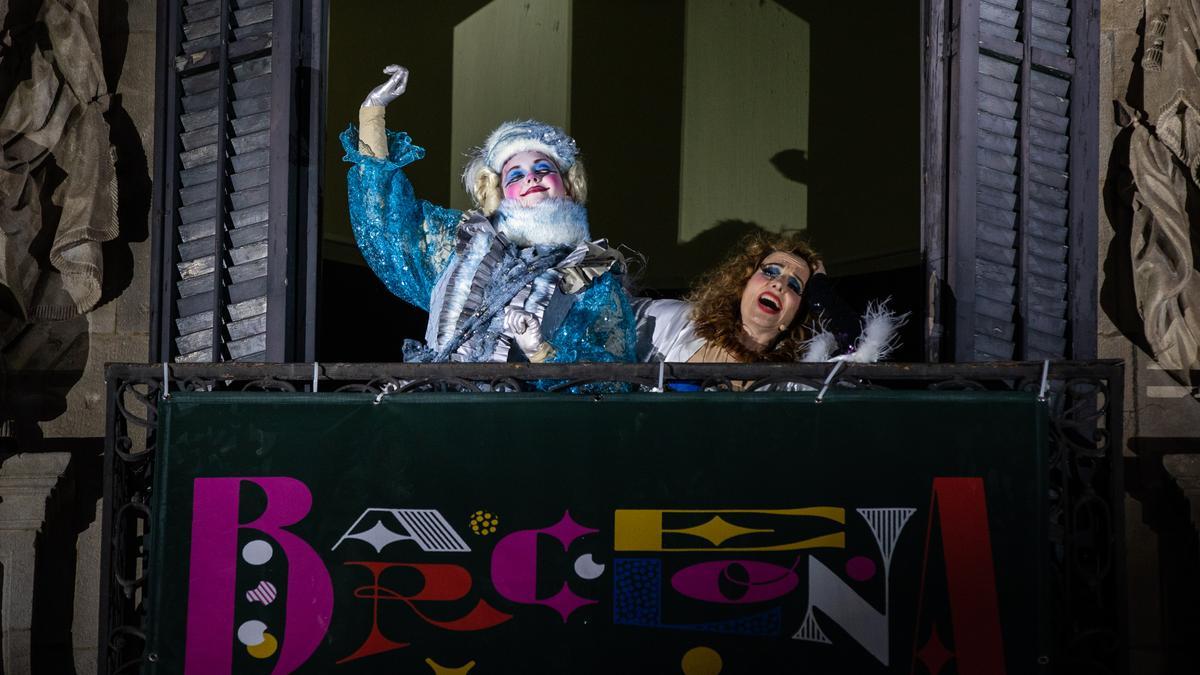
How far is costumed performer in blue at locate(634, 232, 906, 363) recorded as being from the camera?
637 centimetres

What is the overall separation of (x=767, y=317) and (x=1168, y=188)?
5.23 ft

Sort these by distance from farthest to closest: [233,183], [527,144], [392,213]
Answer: [527,144]
[392,213]
[233,183]

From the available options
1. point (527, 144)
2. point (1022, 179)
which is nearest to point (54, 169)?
point (527, 144)

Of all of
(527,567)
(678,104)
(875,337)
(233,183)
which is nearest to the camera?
(527,567)

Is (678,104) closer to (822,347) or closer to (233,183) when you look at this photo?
(822,347)

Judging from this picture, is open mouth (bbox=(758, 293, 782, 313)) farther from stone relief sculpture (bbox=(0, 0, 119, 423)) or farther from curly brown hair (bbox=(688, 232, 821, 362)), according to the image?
stone relief sculpture (bbox=(0, 0, 119, 423))

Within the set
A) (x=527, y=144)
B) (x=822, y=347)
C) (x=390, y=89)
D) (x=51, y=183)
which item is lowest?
(x=822, y=347)

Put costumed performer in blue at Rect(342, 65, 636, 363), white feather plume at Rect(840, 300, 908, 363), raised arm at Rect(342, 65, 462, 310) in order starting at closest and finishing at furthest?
1. white feather plume at Rect(840, 300, 908, 363)
2. costumed performer in blue at Rect(342, 65, 636, 363)
3. raised arm at Rect(342, 65, 462, 310)

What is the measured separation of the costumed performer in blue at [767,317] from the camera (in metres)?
6.37

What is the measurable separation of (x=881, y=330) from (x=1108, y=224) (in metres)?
1.20

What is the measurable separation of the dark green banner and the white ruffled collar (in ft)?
4.31

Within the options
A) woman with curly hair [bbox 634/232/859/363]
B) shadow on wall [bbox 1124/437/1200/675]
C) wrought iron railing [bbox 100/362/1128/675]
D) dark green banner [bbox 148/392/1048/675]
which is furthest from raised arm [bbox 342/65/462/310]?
shadow on wall [bbox 1124/437/1200/675]

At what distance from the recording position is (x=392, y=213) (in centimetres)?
664

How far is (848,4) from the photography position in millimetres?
9070
